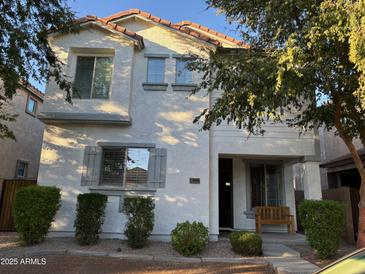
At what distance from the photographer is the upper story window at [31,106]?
51.0 feet

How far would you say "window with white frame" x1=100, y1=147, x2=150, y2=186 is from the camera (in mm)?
10164

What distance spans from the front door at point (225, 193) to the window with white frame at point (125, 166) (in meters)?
3.78

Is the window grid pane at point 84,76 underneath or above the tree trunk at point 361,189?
above

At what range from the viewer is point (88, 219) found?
878cm

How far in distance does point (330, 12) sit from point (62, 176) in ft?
27.9

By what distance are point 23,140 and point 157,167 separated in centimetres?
846

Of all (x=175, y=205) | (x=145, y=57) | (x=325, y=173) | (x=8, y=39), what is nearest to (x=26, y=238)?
(x=175, y=205)

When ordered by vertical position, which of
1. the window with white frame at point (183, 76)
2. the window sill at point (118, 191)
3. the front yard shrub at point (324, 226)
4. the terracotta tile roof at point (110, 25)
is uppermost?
the terracotta tile roof at point (110, 25)

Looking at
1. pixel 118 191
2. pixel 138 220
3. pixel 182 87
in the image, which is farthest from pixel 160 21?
pixel 138 220

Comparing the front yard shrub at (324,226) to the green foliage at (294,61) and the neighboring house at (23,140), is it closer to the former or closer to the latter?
the green foliage at (294,61)

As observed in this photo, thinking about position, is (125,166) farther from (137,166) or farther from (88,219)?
(88,219)

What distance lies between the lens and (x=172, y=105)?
10672 millimetres

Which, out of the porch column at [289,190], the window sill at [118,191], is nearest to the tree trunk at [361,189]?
the porch column at [289,190]

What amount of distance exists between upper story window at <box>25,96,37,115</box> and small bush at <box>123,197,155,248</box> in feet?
30.8
